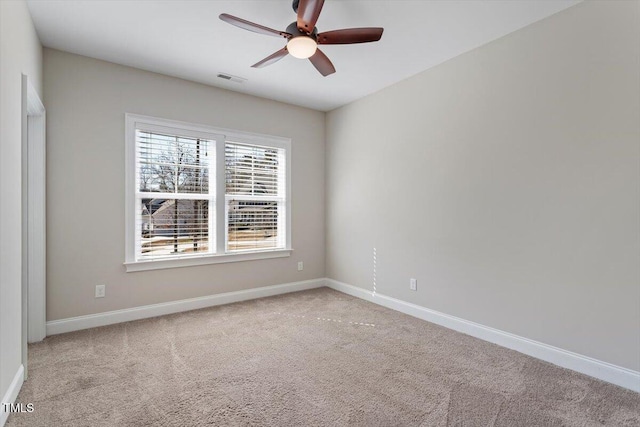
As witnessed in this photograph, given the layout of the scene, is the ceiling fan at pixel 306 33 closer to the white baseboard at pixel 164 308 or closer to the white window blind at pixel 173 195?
the white window blind at pixel 173 195

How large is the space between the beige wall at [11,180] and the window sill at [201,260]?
1.33 metres

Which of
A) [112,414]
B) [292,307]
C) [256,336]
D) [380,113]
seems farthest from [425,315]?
[112,414]

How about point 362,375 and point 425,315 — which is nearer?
point 362,375

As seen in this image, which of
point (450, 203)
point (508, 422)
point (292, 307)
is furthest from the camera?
point (292, 307)

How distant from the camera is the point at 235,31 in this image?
283cm

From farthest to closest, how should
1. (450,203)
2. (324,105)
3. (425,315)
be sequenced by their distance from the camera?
(324,105)
(425,315)
(450,203)

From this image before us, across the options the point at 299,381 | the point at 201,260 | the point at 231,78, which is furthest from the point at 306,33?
the point at 201,260

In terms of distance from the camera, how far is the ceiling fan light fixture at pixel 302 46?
233 cm

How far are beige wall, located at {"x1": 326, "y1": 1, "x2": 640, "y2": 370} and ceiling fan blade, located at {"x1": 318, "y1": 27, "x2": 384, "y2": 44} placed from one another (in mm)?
1364

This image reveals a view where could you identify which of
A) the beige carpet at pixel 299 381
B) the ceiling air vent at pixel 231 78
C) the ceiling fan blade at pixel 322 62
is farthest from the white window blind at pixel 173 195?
the ceiling fan blade at pixel 322 62

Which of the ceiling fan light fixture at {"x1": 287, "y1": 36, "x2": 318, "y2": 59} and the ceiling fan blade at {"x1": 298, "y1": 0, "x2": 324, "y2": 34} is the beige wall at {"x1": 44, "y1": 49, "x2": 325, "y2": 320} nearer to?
the ceiling fan light fixture at {"x1": 287, "y1": 36, "x2": 318, "y2": 59}

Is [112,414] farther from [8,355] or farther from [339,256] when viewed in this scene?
[339,256]

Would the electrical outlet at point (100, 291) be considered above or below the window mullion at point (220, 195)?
below

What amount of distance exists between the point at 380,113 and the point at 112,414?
3.85 meters
